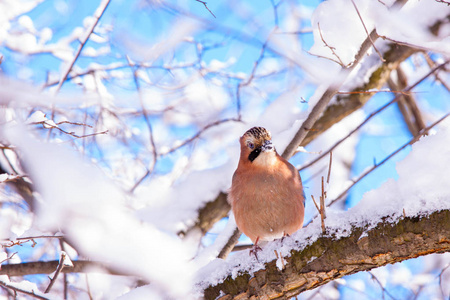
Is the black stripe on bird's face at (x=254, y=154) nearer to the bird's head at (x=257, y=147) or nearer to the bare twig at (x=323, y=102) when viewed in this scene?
the bird's head at (x=257, y=147)

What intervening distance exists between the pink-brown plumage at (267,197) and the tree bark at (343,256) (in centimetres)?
104

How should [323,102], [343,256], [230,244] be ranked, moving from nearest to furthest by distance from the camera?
[343,256] < [323,102] < [230,244]

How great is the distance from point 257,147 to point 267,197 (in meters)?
0.48

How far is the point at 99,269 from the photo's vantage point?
4062 mm

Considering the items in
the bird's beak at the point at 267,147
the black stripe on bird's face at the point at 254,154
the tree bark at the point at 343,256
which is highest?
the black stripe on bird's face at the point at 254,154

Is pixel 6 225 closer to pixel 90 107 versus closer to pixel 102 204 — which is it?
pixel 102 204

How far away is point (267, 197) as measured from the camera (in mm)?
3830

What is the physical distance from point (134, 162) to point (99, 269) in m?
2.12

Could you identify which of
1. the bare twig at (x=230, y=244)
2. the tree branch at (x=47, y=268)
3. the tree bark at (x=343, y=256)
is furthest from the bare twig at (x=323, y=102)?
the tree branch at (x=47, y=268)

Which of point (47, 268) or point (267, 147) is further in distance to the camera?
point (47, 268)

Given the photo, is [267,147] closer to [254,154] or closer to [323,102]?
[254,154]

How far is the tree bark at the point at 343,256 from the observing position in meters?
2.26

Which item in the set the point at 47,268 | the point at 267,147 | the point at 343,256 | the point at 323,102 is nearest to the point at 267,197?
the point at 267,147

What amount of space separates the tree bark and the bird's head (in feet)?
4.28
